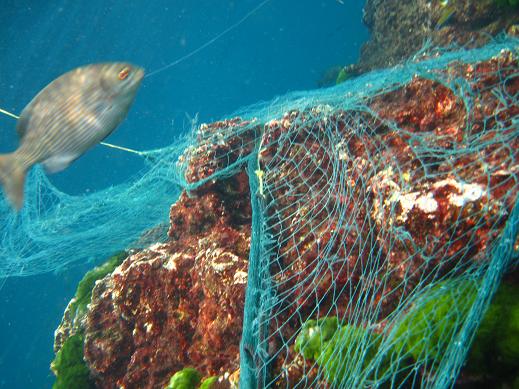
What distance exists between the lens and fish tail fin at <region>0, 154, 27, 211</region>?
2812mm

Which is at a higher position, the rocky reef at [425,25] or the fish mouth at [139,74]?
the rocky reef at [425,25]

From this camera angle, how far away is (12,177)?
2844mm

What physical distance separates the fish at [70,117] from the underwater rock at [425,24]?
14.3 feet

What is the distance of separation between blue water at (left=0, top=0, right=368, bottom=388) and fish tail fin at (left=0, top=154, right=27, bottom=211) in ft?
6.26

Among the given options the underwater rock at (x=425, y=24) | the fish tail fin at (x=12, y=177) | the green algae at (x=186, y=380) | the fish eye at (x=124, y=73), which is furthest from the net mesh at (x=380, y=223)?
the underwater rock at (x=425, y=24)

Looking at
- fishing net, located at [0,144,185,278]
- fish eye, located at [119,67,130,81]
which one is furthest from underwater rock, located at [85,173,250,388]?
fish eye, located at [119,67,130,81]

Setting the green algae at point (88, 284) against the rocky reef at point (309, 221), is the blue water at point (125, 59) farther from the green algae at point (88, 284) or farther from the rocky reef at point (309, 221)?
the green algae at point (88, 284)

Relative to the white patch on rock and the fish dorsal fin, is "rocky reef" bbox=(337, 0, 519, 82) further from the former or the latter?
the fish dorsal fin

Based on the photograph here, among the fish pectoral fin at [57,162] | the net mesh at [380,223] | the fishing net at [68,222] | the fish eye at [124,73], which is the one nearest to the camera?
the net mesh at [380,223]

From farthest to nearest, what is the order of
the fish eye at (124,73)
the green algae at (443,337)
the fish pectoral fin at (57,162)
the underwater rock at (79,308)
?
the underwater rock at (79,308), the fish pectoral fin at (57,162), the fish eye at (124,73), the green algae at (443,337)

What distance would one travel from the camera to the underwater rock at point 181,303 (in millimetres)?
3014

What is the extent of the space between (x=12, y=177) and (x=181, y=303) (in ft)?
6.63

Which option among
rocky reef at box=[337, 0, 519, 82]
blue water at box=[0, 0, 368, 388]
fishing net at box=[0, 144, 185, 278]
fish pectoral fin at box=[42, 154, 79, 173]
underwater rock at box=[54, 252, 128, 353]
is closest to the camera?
fish pectoral fin at box=[42, 154, 79, 173]

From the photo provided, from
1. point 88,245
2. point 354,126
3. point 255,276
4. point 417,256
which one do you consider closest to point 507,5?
point 354,126
